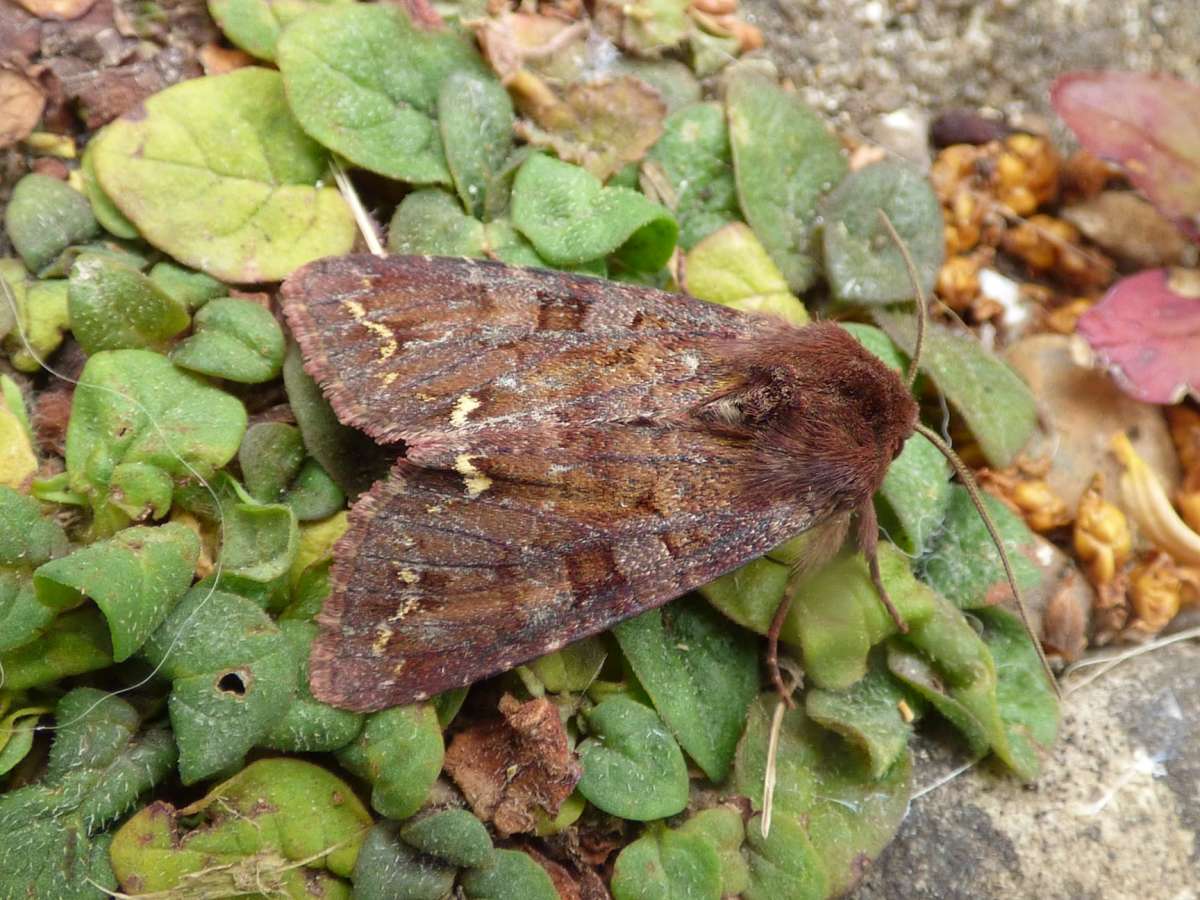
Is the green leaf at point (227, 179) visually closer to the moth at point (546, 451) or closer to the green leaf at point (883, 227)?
the moth at point (546, 451)

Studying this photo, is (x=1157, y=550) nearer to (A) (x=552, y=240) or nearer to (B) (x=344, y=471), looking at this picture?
(A) (x=552, y=240)

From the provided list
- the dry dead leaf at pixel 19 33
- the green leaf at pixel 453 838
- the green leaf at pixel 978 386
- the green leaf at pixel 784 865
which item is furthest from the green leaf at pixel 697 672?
the dry dead leaf at pixel 19 33

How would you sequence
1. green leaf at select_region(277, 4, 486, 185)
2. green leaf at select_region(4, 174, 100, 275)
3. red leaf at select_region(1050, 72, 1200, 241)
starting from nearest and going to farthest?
green leaf at select_region(4, 174, 100, 275), green leaf at select_region(277, 4, 486, 185), red leaf at select_region(1050, 72, 1200, 241)

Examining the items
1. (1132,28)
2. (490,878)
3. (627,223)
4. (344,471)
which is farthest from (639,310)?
(1132,28)

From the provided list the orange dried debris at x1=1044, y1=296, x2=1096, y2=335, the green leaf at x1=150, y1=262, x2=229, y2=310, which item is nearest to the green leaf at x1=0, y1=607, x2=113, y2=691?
the green leaf at x1=150, y1=262, x2=229, y2=310

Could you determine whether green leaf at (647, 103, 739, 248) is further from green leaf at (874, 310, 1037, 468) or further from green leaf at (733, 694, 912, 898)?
green leaf at (733, 694, 912, 898)
